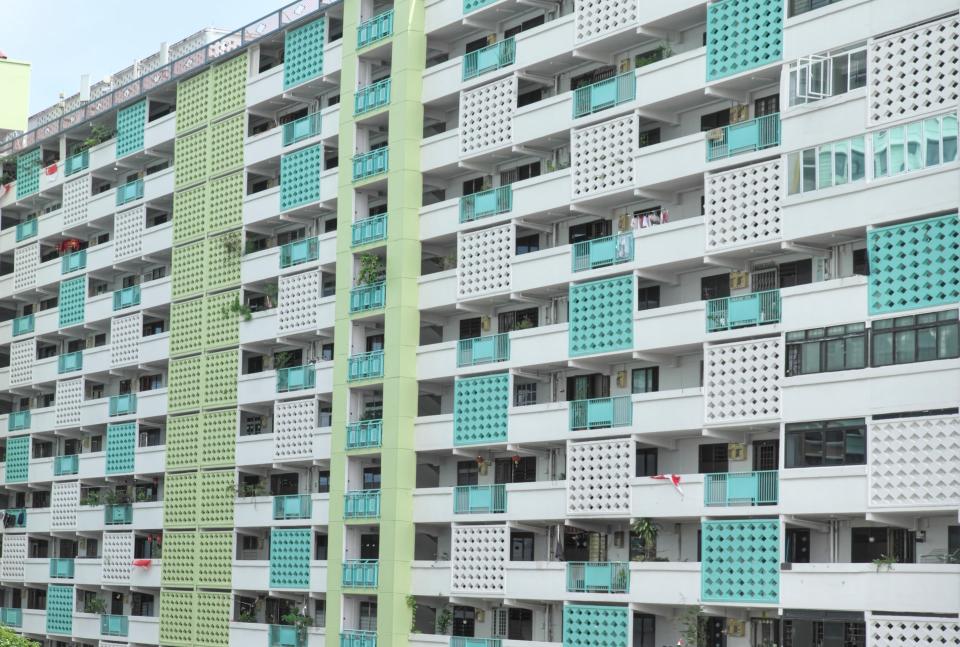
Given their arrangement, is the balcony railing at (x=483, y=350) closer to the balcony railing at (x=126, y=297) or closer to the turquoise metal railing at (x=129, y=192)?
the balcony railing at (x=126, y=297)

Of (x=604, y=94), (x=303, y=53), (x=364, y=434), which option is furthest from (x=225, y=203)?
(x=604, y=94)

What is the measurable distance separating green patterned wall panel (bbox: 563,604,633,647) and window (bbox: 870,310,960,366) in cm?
1106

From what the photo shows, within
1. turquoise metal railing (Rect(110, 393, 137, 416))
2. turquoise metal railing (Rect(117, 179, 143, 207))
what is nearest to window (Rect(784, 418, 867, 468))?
turquoise metal railing (Rect(110, 393, 137, 416))

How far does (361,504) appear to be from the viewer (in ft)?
176

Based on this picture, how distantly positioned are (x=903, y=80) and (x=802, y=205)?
13.4ft

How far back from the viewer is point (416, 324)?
176ft

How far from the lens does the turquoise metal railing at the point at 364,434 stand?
53344 mm

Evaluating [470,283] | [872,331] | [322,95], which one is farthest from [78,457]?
[872,331]

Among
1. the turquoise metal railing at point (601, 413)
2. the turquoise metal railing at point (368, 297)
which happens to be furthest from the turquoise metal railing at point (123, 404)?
the turquoise metal railing at point (601, 413)

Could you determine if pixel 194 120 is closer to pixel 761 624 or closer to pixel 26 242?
pixel 26 242

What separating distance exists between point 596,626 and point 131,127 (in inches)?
1424

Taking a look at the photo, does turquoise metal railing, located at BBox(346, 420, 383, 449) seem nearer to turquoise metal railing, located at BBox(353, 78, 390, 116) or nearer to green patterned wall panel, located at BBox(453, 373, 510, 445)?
green patterned wall panel, located at BBox(453, 373, 510, 445)

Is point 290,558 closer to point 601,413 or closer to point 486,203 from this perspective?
point 486,203

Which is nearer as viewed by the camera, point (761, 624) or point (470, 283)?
point (761, 624)
